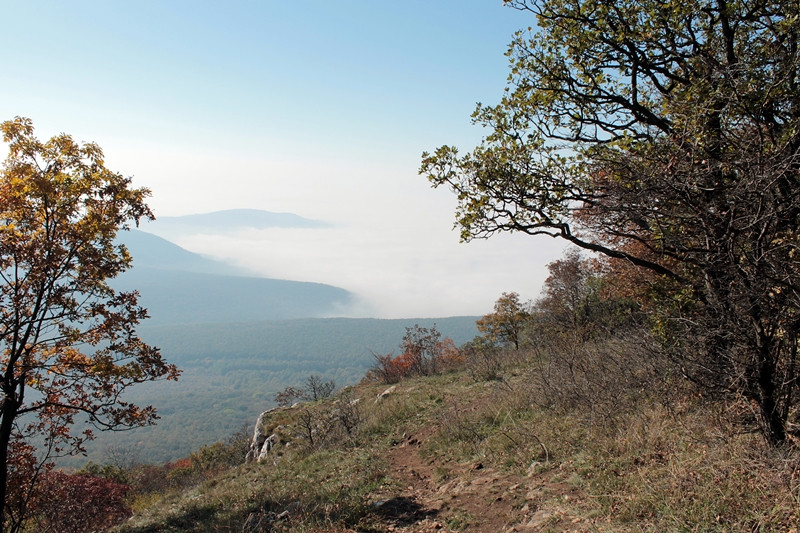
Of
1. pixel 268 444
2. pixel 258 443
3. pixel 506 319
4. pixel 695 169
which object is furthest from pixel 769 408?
pixel 506 319

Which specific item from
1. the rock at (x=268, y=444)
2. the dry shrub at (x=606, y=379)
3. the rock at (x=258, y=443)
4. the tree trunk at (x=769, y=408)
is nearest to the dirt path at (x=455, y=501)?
the dry shrub at (x=606, y=379)

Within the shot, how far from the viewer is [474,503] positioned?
22.2 feet

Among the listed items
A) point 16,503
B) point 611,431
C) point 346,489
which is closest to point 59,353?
point 16,503

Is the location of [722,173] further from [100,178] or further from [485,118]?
[100,178]

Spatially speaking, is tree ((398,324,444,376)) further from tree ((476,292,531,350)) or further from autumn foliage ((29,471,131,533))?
autumn foliage ((29,471,131,533))

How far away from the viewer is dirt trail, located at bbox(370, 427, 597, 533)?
564 cm

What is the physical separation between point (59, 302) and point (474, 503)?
34.7ft

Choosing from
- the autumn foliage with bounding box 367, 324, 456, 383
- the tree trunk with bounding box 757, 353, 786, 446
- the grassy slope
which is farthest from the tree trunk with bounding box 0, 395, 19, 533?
the autumn foliage with bounding box 367, 324, 456, 383

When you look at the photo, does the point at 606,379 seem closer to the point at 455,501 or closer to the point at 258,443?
the point at 455,501

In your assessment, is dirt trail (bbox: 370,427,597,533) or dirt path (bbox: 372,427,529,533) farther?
dirt path (bbox: 372,427,529,533)

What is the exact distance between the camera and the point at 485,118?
8.35 metres

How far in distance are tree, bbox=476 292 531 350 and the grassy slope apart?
31.0m

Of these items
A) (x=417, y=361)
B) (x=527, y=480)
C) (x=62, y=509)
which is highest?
(x=527, y=480)

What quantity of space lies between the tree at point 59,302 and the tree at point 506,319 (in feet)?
117
